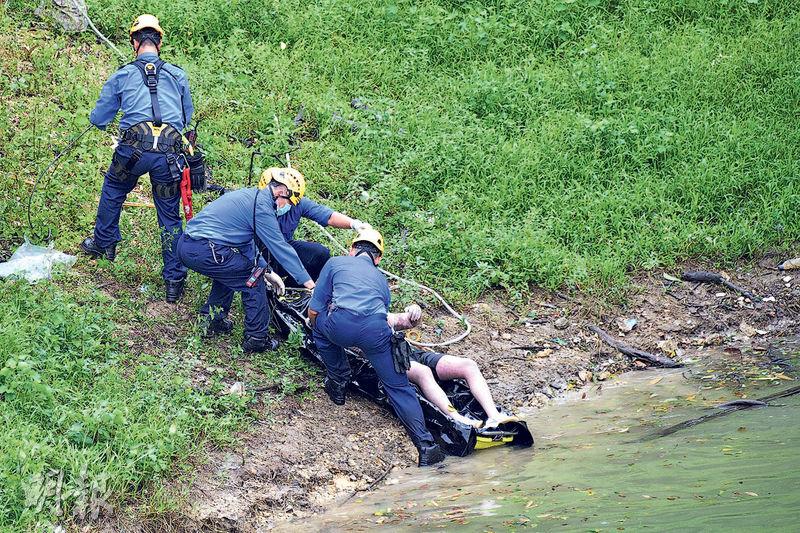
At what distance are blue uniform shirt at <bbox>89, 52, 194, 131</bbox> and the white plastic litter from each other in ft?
4.47

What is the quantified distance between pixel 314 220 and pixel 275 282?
2.21 ft

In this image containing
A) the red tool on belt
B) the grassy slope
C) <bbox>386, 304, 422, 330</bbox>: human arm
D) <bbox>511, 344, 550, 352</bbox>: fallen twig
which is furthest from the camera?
the grassy slope

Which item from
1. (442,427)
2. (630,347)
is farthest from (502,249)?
(442,427)

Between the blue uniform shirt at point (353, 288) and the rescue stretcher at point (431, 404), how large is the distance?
0.64m

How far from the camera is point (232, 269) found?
26.5 feet

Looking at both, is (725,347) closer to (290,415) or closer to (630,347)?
(630,347)

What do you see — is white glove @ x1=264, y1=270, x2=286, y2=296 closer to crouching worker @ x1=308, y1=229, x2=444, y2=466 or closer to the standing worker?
the standing worker

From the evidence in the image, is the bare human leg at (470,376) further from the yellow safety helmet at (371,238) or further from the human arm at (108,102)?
the human arm at (108,102)

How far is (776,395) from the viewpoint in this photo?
7691 mm

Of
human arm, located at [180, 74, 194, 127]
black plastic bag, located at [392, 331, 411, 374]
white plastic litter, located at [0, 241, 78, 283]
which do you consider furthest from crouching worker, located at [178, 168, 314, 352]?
white plastic litter, located at [0, 241, 78, 283]

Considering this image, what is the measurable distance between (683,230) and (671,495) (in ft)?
18.8

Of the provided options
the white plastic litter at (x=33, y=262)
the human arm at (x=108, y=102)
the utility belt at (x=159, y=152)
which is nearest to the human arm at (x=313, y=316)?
the utility belt at (x=159, y=152)

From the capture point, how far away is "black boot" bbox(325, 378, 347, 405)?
787 centimetres

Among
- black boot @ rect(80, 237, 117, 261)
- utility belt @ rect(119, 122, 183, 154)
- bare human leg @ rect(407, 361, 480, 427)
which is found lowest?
bare human leg @ rect(407, 361, 480, 427)
